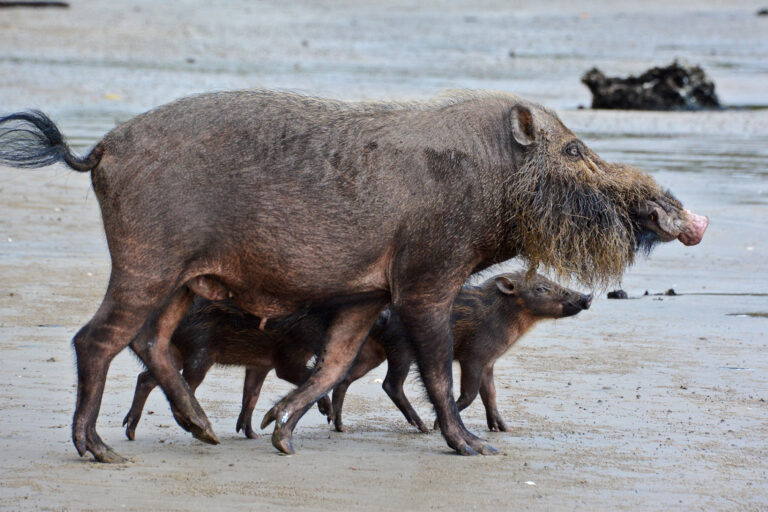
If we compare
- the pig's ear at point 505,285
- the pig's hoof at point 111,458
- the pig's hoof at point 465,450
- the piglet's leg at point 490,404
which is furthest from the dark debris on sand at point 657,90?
the pig's hoof at point 111,458

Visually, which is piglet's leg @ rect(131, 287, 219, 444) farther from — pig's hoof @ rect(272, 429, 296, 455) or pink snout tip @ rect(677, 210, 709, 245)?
pink snout tip @ rect(677, 210, 709, 245)

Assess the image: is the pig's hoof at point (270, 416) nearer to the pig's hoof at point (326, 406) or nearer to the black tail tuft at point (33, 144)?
the pig's hoof at point (326, 406)

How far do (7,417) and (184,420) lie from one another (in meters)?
0.94

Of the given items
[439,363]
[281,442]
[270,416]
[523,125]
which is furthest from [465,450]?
[523,125]

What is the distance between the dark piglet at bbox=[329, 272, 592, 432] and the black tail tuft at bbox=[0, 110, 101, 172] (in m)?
1.95

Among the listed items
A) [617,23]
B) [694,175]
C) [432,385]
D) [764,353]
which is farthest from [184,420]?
[617,23]

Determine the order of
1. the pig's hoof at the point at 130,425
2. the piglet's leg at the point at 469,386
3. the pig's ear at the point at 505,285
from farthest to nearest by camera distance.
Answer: the pig's ear at the point at 505,285 < the piglet's leg at the point at 469,386 < the pig's hoof at the point at 130,425

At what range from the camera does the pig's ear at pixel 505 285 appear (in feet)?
26.6

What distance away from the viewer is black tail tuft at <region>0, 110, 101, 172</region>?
6113 mm

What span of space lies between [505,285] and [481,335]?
599 mm

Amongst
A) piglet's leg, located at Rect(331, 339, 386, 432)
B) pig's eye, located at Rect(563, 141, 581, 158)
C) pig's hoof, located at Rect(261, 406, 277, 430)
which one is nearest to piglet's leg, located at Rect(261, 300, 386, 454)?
pig's hoof, located at Rect(261, 406, 277, 430)

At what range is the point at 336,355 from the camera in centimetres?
657

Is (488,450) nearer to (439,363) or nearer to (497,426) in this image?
(439,363)

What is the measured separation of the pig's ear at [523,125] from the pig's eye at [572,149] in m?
0.18
